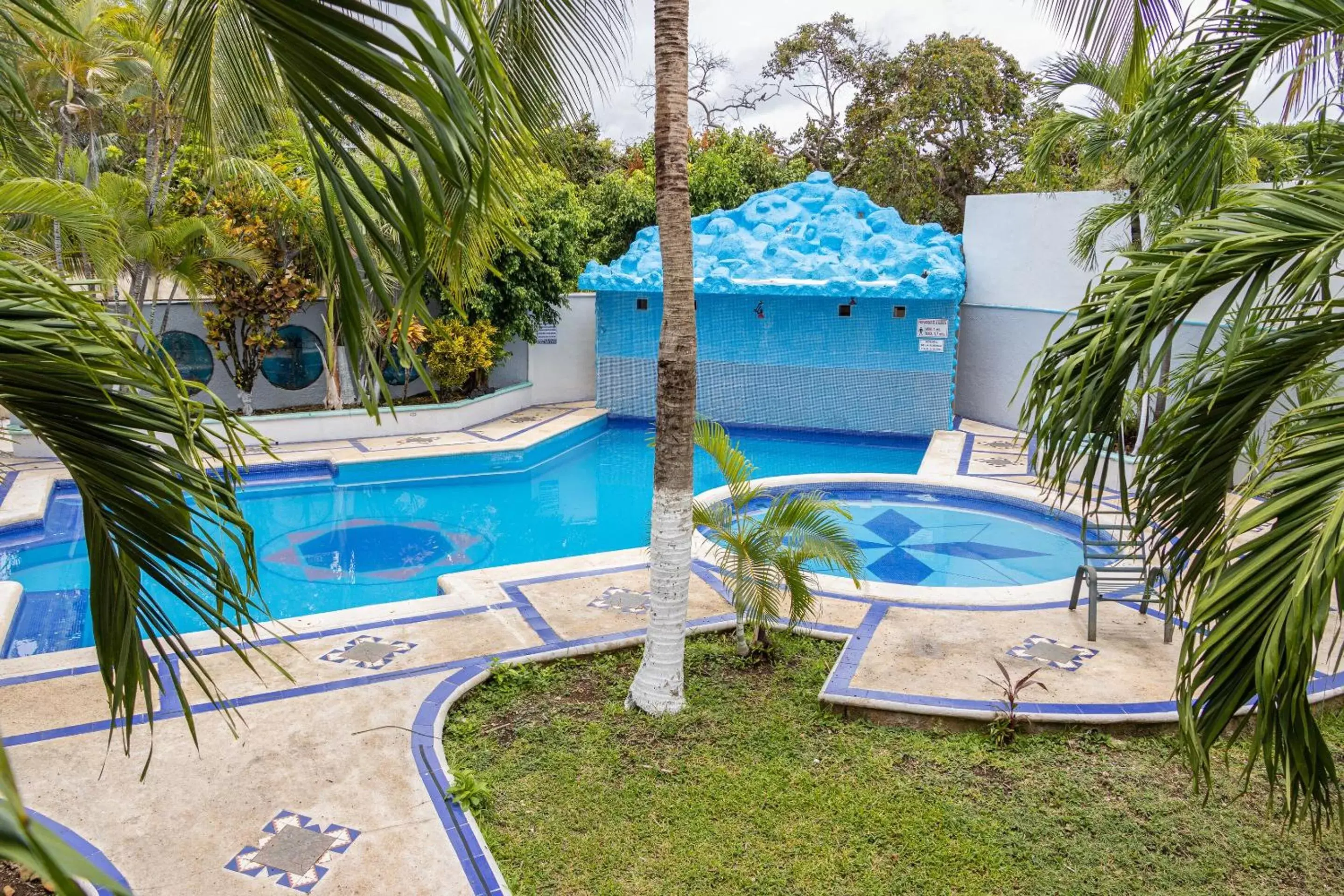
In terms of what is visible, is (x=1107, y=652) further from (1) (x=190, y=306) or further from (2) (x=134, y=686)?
(1) (x=190, y=306)

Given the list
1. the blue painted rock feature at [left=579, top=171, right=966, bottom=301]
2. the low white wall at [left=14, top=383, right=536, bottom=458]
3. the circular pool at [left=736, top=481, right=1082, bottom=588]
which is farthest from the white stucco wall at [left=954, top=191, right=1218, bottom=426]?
the low white wall at [left=14, top=383, right=536, bottom=458]

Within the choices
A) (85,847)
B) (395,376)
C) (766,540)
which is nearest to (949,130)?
(395,376)

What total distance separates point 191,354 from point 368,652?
10.4m

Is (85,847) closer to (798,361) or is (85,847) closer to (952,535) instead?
(952,535)

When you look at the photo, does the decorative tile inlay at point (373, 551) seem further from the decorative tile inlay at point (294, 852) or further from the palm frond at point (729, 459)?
the decorative tile inlay at point (294, 852)

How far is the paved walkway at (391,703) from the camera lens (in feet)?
13.8

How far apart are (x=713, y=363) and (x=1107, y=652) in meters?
11.1

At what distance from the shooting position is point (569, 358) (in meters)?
17.8

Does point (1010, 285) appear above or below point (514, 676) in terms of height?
above

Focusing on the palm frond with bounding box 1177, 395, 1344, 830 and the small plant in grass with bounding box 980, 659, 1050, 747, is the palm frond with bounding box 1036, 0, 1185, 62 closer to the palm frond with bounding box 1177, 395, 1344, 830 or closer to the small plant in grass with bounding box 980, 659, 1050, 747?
the palm frond with bounding box 1177, 395, 1344, 830

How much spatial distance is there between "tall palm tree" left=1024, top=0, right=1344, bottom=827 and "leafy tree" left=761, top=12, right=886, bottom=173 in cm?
2292

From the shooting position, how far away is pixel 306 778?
15.6ft

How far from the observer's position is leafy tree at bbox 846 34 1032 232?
2144 centimetres

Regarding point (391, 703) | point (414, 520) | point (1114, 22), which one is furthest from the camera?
point (414, 520)
